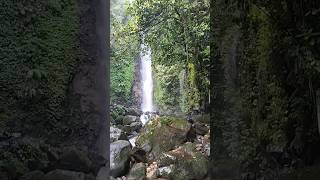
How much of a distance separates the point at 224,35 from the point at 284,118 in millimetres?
1214

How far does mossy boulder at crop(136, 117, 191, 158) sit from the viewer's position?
10.6 meters

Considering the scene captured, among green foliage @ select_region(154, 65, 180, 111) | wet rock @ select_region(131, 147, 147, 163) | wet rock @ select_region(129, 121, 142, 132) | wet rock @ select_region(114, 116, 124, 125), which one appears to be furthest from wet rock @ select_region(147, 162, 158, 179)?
green foliage @ select_region(154, 65, 180, 111)

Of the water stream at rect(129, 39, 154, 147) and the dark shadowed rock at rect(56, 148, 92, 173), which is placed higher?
the water stream at rect(129, 39, 154, 147)

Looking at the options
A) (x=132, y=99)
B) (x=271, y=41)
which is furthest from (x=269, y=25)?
(x=132, y=99)

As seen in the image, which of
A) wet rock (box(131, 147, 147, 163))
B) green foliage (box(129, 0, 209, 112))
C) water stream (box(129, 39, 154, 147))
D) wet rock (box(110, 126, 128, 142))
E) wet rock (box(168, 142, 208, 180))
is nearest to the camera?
wet rock (box(168, 142, 208, 180))

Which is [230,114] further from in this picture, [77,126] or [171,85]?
[171,85]

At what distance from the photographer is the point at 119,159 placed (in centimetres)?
992

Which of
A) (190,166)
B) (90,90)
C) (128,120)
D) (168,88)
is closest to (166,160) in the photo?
(190,166)

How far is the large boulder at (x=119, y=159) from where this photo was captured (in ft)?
32.0

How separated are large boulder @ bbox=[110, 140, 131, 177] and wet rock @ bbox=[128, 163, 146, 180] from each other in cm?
22

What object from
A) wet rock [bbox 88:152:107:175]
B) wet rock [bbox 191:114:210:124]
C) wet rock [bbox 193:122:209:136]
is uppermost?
wet rock [bbox 191:114:210:124]

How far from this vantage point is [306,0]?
13.1ft

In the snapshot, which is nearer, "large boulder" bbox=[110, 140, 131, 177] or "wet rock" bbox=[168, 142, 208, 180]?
"wet rock" bbox=[168, 142, 208, 180]

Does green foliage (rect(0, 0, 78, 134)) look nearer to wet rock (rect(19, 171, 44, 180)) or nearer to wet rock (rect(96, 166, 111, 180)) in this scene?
wet rock (rect(19, 171, 44, 180))
